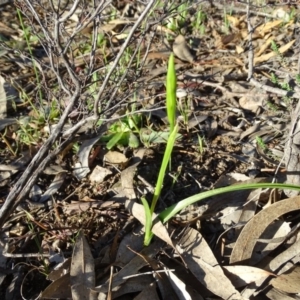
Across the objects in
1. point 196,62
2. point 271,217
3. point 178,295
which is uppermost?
point 196,62

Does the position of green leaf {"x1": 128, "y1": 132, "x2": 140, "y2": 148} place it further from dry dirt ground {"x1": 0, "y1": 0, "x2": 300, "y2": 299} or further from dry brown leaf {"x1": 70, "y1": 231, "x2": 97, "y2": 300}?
dry brown leaf {"x1": 70, "y1": 231, "x2": 97, "y2": 300}

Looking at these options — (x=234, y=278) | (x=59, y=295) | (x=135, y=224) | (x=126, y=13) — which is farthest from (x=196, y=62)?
(x=59, y=295)

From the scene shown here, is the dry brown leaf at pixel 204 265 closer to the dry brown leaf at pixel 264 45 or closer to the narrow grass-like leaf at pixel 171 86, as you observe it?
the narrow grass-like leaf at pixel 171 86

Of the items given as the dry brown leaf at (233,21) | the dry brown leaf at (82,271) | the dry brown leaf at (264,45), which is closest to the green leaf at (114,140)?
the dry brown leaf at (82,271)

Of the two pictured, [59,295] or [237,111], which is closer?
[59,295]

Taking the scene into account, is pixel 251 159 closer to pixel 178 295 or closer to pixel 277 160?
pixel 277 160

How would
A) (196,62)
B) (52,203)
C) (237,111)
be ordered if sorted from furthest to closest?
1. (196,62)
2. (237,111)
3. (52,203)
